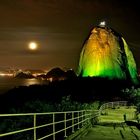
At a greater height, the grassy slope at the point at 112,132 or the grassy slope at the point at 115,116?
the grassy slope at the point at 115,116

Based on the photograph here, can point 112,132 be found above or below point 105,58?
below

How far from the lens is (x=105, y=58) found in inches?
→ 5531

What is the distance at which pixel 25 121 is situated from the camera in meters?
26.7

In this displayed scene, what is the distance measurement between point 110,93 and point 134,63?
48.3m

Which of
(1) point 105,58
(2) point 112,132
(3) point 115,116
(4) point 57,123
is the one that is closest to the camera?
(4) point 57,123

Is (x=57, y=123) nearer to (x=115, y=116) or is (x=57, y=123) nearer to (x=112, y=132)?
(x=112, y=132)

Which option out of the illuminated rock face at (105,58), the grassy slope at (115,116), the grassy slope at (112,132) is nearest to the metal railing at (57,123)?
the grassy slope at (112,132)

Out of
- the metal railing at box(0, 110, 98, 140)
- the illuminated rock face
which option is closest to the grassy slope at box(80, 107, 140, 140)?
the metal railing at box(0, 110, 98, 140)

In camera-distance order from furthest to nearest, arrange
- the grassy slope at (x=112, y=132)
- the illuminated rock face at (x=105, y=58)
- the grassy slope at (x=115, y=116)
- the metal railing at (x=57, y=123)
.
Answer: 1. the illuminated rock face at (x=105, y=58)
2. the grassy slope at (x=115, y=116)
3. the grassy slope at (x=112, y=132)
4. the metal railing at (x=57, y=123)

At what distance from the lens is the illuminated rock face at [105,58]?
138875mm

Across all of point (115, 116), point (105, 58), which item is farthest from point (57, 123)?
point (105, 58)

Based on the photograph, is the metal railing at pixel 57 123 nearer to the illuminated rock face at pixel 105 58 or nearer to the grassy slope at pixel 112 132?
the grassy slope at pixel 112 132

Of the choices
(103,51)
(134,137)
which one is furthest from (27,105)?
(103,51)

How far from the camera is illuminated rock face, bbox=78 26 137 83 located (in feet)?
456
